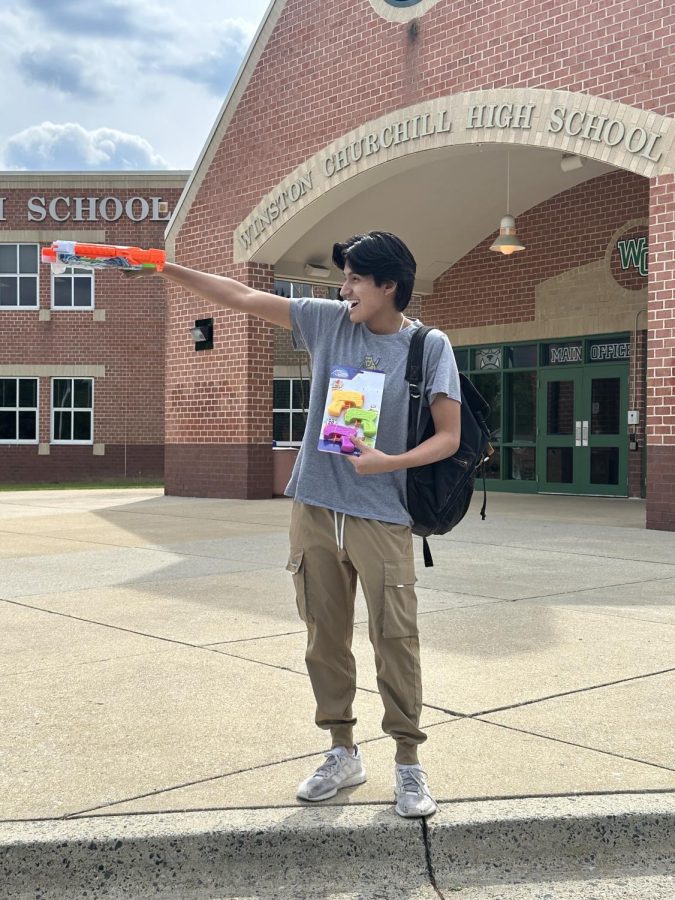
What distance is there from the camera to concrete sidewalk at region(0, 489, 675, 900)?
11.5ft

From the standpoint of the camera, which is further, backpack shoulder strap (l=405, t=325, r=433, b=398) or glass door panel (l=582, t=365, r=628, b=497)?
glass door panel (l=582, t=365, r=628, b=497)

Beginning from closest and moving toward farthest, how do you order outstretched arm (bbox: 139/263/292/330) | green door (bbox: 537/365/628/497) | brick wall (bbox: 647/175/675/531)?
outstretched arm (bbox: 139/263/292/330) → brick wall (bbox: 647/175/675/531) → green door (bbox: 537/365/628/497)

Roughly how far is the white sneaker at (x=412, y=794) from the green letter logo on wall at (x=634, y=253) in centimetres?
1563

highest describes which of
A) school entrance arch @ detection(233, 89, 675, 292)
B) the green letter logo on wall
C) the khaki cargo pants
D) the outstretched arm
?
school entrance arch @ detection(233, 89, 675, 292)

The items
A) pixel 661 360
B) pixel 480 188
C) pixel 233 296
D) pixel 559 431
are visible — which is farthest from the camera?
pixel 559 431

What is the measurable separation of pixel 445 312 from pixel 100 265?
1838cm

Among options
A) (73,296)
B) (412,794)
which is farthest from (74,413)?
(412,794)

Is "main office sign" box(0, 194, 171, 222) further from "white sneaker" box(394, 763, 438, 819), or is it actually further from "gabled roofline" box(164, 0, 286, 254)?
"white sneaker" box(394, 763, 438, 819)

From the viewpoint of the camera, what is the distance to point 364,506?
A: 3762 millimetres

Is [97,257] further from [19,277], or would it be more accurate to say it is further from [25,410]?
[19,277]

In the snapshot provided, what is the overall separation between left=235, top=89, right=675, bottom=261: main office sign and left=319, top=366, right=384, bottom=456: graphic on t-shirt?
31.5ft

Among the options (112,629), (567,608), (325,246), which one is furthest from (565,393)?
(112,629)

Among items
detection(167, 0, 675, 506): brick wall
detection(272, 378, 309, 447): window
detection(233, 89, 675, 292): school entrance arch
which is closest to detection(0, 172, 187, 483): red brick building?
detection(272, 378, 309, 447): window

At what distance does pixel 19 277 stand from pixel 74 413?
417 cm
